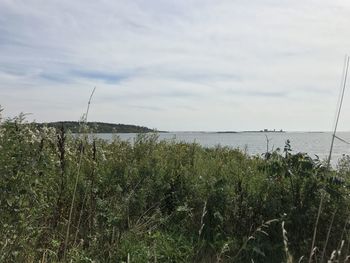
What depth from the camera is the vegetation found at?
3.95 metres

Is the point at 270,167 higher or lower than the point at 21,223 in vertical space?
higher

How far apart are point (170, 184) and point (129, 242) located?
164 cm

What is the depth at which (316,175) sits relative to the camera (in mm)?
5418

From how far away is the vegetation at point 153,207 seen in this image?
13.0 ft

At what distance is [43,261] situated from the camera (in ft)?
13.3

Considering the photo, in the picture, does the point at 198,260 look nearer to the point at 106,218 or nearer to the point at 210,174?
the point at 106,218

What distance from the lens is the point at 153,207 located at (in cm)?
583

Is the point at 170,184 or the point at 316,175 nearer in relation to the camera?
the point at 316,175

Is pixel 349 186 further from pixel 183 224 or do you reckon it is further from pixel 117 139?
pixel 117 139

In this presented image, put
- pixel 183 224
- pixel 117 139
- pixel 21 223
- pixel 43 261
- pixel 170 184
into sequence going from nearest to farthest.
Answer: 1. pixel 21 223
2. pixel 43 261
3. pixel 183 224
4. pixel 170 184
5. pixel 117 139

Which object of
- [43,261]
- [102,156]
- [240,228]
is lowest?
[43,261]

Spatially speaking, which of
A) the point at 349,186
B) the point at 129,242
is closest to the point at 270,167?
the point at 349,186

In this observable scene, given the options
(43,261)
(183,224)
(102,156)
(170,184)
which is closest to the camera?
(43,261)

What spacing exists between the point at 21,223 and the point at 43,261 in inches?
20.8
